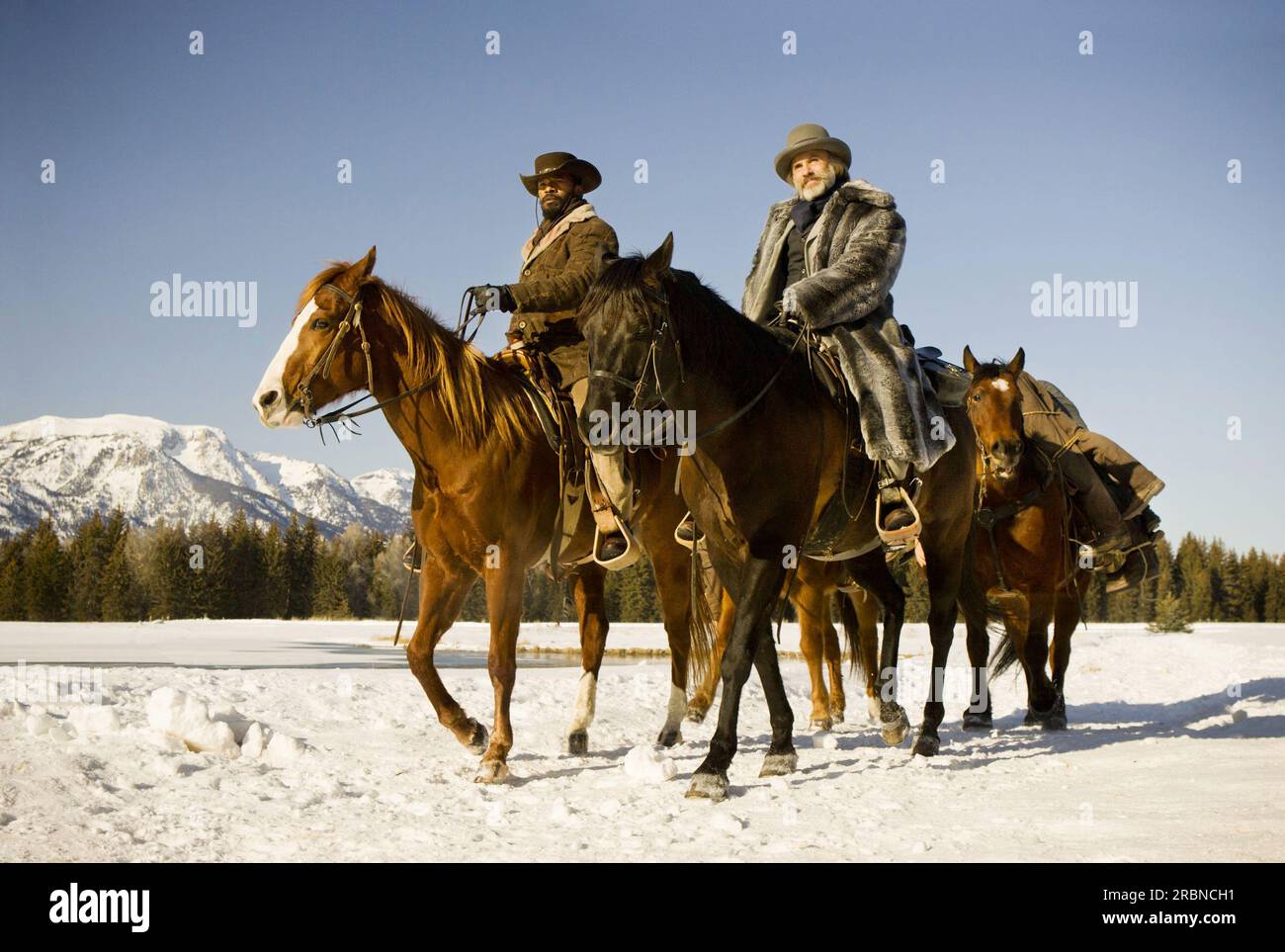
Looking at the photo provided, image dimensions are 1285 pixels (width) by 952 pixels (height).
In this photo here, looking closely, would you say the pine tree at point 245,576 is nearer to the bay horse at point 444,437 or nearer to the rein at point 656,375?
the bay horse at point 444,437

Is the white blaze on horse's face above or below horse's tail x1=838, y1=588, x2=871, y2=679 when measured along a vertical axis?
→ above

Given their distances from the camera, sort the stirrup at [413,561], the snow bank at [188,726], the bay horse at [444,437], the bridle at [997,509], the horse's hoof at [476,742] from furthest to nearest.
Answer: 1. the bridle at [997,509]
2. the stirrup at [413,561]
3. the horse's hoof at [476,742]
4. the bay horse at [444,437]
5. the snow bank at [188,726]

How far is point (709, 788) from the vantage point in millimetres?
5383

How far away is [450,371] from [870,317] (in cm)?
291

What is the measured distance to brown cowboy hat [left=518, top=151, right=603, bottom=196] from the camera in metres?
8.36

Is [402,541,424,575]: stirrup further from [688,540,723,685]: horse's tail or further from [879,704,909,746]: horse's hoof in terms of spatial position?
[879,704,909,746]: horse's hoof

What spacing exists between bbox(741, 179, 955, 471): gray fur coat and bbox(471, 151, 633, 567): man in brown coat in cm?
156

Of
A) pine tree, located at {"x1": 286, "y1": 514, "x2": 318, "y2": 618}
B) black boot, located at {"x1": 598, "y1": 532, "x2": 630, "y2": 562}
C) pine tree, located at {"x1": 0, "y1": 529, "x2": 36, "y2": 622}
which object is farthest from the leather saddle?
pine tree, located at {"x1": 286, "y1": 514, "x2": 318, "y2": 618}

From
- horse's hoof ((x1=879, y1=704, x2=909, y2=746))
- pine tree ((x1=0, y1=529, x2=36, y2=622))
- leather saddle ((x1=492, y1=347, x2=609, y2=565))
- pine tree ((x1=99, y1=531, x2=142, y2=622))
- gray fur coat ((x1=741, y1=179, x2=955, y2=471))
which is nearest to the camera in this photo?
gray fur coat ((x1=741, y1=179, x2=955, y2=471))

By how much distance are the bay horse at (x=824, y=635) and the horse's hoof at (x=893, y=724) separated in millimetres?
719

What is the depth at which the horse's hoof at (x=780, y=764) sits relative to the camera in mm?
6309

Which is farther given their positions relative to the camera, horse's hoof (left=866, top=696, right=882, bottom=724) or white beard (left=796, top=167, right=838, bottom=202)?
horse's hoof (left=866, top=696, right=882, bottom=724)

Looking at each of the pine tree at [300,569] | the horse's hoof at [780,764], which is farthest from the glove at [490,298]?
the pine tree at [300,569]
